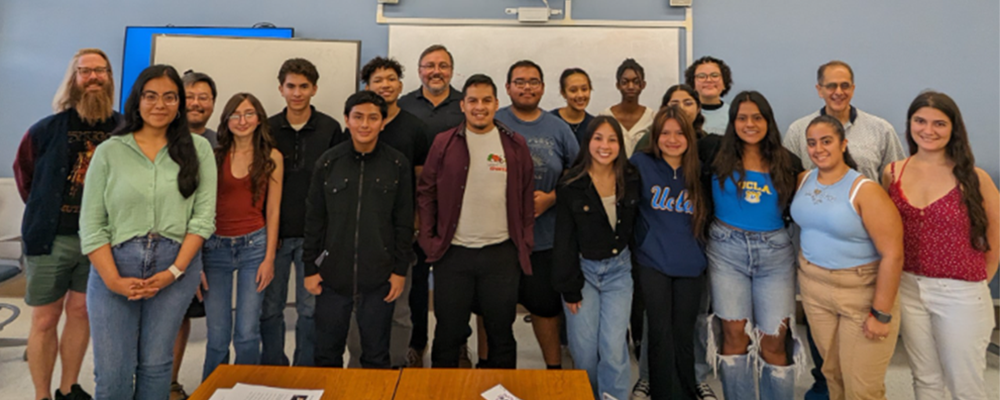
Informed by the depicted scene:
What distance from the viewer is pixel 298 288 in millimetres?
2355

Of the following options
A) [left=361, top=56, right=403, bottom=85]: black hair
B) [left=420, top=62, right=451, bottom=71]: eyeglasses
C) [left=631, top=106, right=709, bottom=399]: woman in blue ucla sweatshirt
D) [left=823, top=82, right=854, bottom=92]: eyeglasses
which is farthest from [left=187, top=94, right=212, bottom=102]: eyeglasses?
[left=823, top=82, right=854, bottom=92]: eyeglasses

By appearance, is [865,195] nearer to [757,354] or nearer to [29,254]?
[757,354]

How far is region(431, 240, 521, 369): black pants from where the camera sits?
203cm

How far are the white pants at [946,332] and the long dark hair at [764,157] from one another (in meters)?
0.53

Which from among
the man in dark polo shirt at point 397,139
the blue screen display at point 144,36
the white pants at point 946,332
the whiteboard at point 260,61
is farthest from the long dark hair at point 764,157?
the blue screen display at point 144,36

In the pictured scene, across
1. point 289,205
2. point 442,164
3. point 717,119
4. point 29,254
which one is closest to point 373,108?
point 442,164

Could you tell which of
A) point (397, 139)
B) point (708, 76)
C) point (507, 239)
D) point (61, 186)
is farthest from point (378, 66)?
point (708, 76)

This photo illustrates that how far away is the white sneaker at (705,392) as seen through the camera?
2.35 meters

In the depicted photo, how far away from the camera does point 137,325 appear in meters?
1.70

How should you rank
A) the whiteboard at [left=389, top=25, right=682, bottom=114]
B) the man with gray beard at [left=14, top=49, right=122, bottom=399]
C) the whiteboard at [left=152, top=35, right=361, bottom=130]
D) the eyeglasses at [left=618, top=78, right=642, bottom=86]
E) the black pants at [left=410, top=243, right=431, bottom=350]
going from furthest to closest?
the whiteboard at [left=389, top=25, right=682, bottom=114]
the whiteboard at [left=152, top=35, right=361, bottom=130]
the eyeglasses at [left=618, top=78, right=642, bottom=86]
the black pants at [left=410, top=243, right=431, bottom=350]
the man with gray beard at [left=14, top=49, right=122, bottom=399]

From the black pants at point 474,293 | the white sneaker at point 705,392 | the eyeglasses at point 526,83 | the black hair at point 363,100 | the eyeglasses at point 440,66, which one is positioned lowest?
the white sneaker at point 705,392

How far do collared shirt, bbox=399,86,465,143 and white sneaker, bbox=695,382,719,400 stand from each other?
1.78 m

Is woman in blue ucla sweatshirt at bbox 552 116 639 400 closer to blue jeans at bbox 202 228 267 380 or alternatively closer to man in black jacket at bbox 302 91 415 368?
man in black jacket at bbox 302 91 415 368

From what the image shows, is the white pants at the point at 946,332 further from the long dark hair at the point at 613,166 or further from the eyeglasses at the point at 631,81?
the eyeglasses at the point at 631,81
